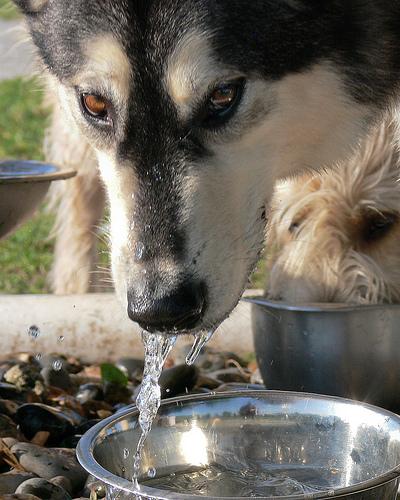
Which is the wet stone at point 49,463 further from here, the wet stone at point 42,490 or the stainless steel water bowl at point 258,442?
the stainless steel water bowl at point 258,442

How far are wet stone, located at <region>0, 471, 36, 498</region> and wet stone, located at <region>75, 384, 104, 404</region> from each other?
0.86 metres

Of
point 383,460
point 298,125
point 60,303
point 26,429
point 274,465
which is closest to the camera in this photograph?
point 383,460

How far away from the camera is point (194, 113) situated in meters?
3.06

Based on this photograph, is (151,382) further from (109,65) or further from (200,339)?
(109,65)

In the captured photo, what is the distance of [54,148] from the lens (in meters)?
6.49

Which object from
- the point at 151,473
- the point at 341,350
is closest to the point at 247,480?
the point at 151,473

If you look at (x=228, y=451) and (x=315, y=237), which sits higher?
(x=315, y=237)

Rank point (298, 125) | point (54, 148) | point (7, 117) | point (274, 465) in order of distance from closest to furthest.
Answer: point (274, 465) < point (298, 125) < point (54, 148) < point (7, 117)

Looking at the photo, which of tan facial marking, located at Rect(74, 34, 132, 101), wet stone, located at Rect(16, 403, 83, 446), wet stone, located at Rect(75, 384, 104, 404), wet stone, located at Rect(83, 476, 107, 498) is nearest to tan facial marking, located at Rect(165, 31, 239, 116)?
tan facial marking, located at Rect(74, 34, 132, 101)

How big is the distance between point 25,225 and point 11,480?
4.94 metres

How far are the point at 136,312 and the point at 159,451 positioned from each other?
0.47 m

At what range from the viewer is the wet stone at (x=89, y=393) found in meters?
4.18

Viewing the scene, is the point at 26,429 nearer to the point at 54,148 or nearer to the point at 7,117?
the point at 54,148

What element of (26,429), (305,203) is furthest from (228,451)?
(305,203)
